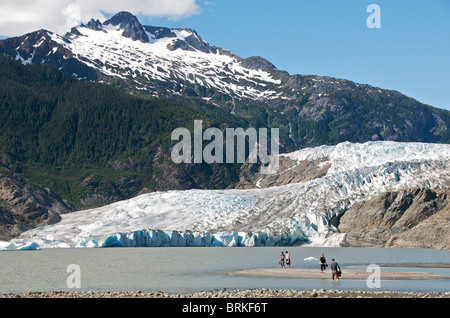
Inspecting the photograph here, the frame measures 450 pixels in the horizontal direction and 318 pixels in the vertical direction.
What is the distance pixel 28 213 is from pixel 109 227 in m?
Result: 44.4

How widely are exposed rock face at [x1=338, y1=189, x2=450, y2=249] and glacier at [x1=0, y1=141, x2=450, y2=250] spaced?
4.27 m

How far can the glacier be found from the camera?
464 feet

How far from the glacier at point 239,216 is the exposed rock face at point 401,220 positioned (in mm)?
4272

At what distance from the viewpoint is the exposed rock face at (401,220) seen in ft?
422

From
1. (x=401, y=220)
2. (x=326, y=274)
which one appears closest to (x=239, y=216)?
(x=401, y=220)

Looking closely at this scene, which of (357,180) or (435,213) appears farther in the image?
(357,180)

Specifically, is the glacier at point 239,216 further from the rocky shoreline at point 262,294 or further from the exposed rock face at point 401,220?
the rocky shoreline at point 262,294

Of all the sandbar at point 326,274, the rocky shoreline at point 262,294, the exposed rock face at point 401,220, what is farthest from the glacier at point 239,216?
the rocky shoreline at point 262,294

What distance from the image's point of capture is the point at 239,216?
16000cm

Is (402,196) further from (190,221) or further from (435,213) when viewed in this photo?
(190,221)

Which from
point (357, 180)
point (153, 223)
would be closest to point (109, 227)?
point (153, 223)

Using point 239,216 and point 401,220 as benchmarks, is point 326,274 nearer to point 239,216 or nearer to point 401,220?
point 401,220

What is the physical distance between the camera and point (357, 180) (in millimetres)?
157625
